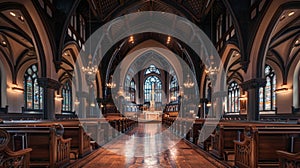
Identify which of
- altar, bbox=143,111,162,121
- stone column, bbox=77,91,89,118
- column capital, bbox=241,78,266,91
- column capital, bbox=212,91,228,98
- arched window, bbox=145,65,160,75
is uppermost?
arched window, bbox=145,65,160,75

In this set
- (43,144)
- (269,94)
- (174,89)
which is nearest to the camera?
(43,144)

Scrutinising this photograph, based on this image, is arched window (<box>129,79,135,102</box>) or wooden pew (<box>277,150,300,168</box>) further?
arched window (<box>129,79,135,102</box>)

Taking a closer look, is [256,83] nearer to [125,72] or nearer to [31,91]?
[31,91]

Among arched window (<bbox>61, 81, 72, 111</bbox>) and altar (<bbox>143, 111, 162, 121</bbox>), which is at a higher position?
arched window (<bbox>61, 81, 72, 111</bbox>)

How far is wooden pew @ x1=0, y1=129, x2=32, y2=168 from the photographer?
275 cm

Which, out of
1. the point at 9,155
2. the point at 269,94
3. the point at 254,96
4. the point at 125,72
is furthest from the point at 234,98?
the point at 9,155

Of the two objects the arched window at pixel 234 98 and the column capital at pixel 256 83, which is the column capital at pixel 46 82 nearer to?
the column capital at pixel 256 83

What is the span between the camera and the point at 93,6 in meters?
14.6

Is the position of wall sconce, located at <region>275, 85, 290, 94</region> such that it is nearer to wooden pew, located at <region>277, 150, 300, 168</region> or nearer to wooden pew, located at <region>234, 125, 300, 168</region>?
wooden pew, located at <region>234, 125, 300, 168</region>

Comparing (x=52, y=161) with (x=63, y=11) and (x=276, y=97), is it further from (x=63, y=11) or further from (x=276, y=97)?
(x=276, y=97)

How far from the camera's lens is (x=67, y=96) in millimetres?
28688

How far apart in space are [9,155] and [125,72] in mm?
27327

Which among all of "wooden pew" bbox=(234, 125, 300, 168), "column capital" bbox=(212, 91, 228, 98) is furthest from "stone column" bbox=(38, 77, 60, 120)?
"column capital" bbox=(212, 91, 228, 98)

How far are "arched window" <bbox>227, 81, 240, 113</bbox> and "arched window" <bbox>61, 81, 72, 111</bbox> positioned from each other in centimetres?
2032
